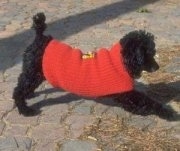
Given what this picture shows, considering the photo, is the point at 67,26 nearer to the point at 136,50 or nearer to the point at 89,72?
the point at 89,72

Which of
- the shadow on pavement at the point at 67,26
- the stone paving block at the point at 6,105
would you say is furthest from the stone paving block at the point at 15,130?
the shadow on pavement at the point at 67,26

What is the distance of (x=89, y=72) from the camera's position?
15.5 ft

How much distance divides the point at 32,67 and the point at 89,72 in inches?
21.4

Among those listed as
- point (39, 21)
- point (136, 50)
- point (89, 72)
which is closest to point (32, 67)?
point (39, 21)

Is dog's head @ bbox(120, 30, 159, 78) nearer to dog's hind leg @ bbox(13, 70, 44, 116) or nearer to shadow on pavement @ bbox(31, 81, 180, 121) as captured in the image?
shadow on pavement @ bbox(31, 81, 180, 121)

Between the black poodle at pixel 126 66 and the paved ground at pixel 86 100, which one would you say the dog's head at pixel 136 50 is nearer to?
the black poodle at pixel 126 66

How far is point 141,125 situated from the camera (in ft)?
16.2

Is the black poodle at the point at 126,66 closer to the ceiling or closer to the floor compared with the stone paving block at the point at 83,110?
closer to the ceiling

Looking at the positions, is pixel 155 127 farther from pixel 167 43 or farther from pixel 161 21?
pixel 161 21

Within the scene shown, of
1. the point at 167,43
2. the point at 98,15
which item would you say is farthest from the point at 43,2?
the point at 167,43

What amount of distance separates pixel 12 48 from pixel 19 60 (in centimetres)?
54

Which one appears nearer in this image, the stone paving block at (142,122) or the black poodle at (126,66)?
the black poodle at (126,66)

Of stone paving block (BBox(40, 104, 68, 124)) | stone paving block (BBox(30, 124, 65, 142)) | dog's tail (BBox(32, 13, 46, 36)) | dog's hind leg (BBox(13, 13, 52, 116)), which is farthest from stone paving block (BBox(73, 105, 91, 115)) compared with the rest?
dog's tail (BBox(32, 13, 46, 36))

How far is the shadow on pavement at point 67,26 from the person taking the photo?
6.71 m
